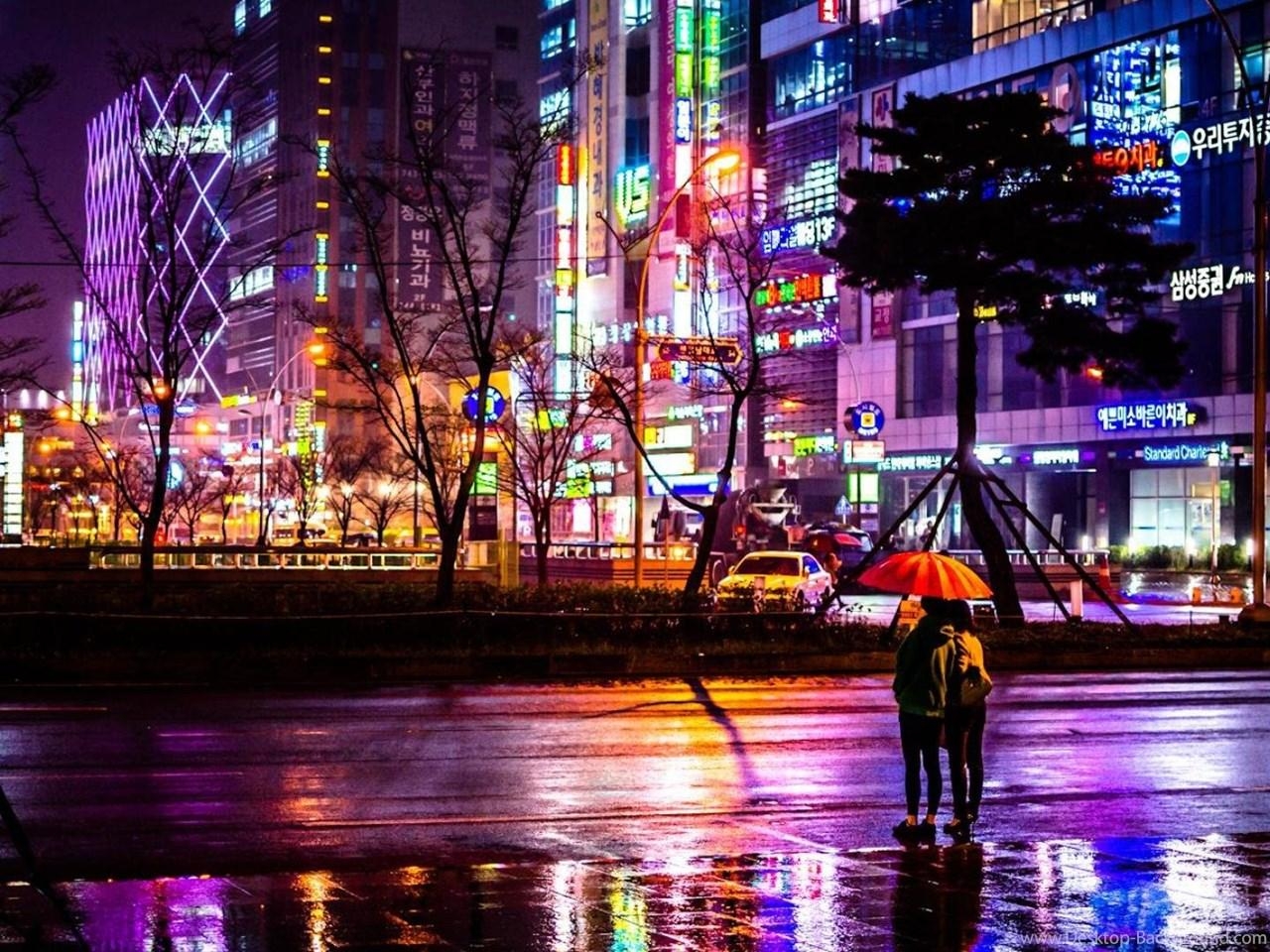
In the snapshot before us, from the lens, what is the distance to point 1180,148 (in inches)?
2923

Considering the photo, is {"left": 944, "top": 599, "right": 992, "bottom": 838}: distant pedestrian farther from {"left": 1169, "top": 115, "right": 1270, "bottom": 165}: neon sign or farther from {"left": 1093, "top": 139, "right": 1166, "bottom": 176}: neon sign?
{"left": 1093, "top": 139, "right": 1166, "bottom": 176}: neon sign

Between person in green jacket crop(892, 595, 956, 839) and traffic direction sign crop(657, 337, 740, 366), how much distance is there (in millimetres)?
27593

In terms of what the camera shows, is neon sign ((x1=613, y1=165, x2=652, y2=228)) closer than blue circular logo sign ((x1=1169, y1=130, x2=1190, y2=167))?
No

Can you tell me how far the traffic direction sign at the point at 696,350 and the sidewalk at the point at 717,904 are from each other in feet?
95.0

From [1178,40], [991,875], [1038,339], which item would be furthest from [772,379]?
[991,875]

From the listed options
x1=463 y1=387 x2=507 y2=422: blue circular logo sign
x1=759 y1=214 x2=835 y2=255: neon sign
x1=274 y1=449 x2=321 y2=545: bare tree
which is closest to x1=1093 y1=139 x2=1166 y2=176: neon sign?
x1=759 y1=214 x2=835 y2=255: neon sign

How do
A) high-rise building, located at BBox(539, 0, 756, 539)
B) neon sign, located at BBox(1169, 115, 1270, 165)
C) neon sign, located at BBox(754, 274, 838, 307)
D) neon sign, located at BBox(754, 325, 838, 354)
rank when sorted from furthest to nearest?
high-rise building, located at BBox(539, 0, 756, 539) < neon sign, located at BBox(754, 325, 838, 354) < neon sign, located at BBox(754, 274, 838, 307) < neon sign, located at BBox(1169, 115, 1270, 165)

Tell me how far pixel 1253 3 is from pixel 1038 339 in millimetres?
41666

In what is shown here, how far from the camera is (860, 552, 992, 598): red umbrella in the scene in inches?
549

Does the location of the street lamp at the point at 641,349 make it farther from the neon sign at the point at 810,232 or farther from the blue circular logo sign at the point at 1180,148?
the neon sign at the point at 810,232

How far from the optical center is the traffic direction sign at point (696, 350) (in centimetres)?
4094

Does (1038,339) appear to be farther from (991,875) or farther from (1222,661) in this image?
(991,875)

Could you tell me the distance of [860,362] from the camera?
97812mm

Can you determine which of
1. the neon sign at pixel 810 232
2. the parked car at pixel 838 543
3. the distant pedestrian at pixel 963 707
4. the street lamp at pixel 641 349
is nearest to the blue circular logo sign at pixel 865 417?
the parked car at pixel 838 543
